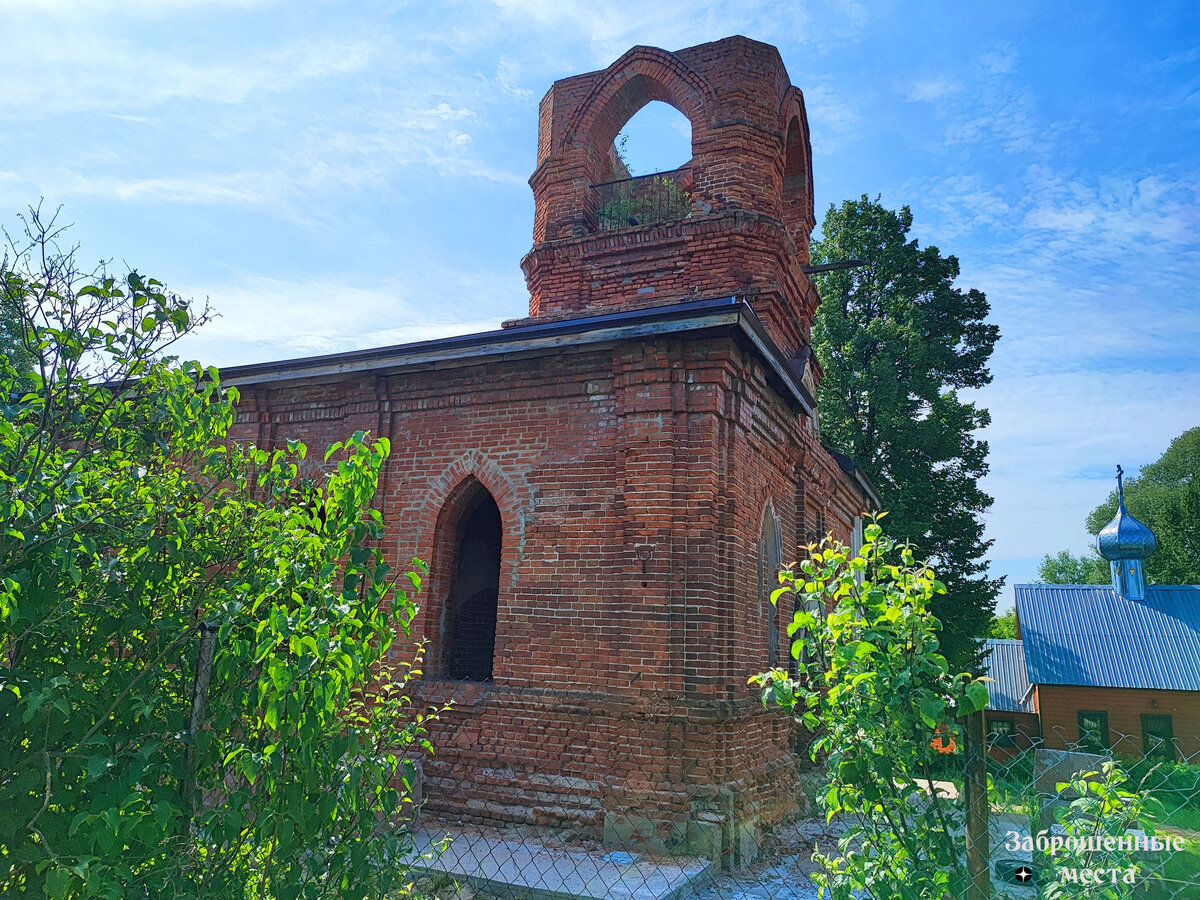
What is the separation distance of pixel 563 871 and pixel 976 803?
4.19 metres

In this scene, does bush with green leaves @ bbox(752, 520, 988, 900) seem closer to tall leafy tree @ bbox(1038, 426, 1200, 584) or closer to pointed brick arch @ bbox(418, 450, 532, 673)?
pointed brick arch @ bbox(418, 450, 532, 673)

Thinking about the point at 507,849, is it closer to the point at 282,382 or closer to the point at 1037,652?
the point at 282,382

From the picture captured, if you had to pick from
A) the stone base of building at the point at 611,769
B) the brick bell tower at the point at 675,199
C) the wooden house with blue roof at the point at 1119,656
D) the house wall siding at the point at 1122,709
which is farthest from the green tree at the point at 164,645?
the house wall siding at the point at 1122,709

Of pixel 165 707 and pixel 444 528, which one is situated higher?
pixel 444 528

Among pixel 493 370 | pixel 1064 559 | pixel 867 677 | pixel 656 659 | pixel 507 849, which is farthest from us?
pixel 1064 559

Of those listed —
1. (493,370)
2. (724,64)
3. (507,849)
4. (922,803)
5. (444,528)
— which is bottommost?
(507,849)

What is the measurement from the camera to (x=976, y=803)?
274 centimetres

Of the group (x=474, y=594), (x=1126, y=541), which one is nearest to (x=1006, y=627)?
(x=1126, y=541)

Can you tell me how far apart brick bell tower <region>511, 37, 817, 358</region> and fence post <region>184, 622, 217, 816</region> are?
8.96m

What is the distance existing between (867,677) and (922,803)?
0.56 metres

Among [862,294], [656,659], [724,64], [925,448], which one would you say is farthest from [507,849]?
[862,294]

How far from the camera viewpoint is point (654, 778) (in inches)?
269

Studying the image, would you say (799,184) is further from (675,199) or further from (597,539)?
(597,539)

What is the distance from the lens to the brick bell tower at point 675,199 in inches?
430
